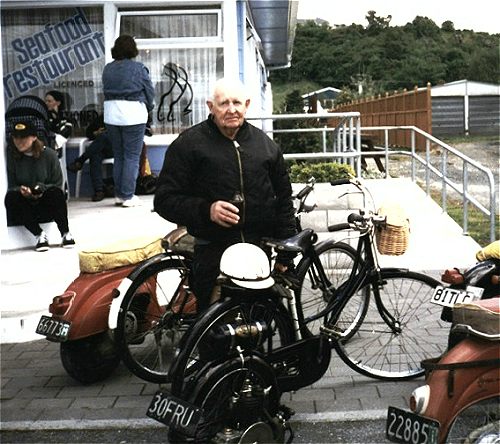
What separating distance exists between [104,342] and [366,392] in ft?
5.26

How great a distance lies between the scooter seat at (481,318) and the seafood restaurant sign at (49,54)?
8.64 m

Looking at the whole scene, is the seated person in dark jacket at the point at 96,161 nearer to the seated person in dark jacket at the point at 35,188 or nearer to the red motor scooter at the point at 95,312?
the seated person in dark jacket at the point at 35,188

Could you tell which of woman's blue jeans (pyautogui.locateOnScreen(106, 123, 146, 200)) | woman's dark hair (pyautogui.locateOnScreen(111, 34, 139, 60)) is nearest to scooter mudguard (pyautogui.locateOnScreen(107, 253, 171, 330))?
woman's blue jeans (pyautogui.locateOnScreen(106, 123, 146, 200))

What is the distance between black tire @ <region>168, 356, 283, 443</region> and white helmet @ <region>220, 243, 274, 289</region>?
0.35 metres

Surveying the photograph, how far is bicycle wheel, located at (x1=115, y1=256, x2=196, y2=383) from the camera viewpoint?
A: 5.11 metres

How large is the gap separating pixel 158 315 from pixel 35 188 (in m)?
2.97

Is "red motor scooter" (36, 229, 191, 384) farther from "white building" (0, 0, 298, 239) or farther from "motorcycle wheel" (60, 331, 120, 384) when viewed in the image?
"white building" (0, 0, 298, 239)

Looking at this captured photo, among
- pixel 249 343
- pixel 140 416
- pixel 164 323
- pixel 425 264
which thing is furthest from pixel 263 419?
pixel 425 264

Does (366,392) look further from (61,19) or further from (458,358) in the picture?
(61,19)

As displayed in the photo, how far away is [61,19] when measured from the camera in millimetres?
11328

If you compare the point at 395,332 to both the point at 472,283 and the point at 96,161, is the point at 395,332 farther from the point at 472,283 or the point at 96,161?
the point at 96,161

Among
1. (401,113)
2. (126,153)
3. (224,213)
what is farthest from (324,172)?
(401,113)

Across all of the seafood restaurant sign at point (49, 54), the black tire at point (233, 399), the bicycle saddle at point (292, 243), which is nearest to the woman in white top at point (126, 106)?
the seafood restaurant sign at point (49, 54)

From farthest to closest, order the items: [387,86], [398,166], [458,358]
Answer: [387,86]
[398,166]
[458,358]
